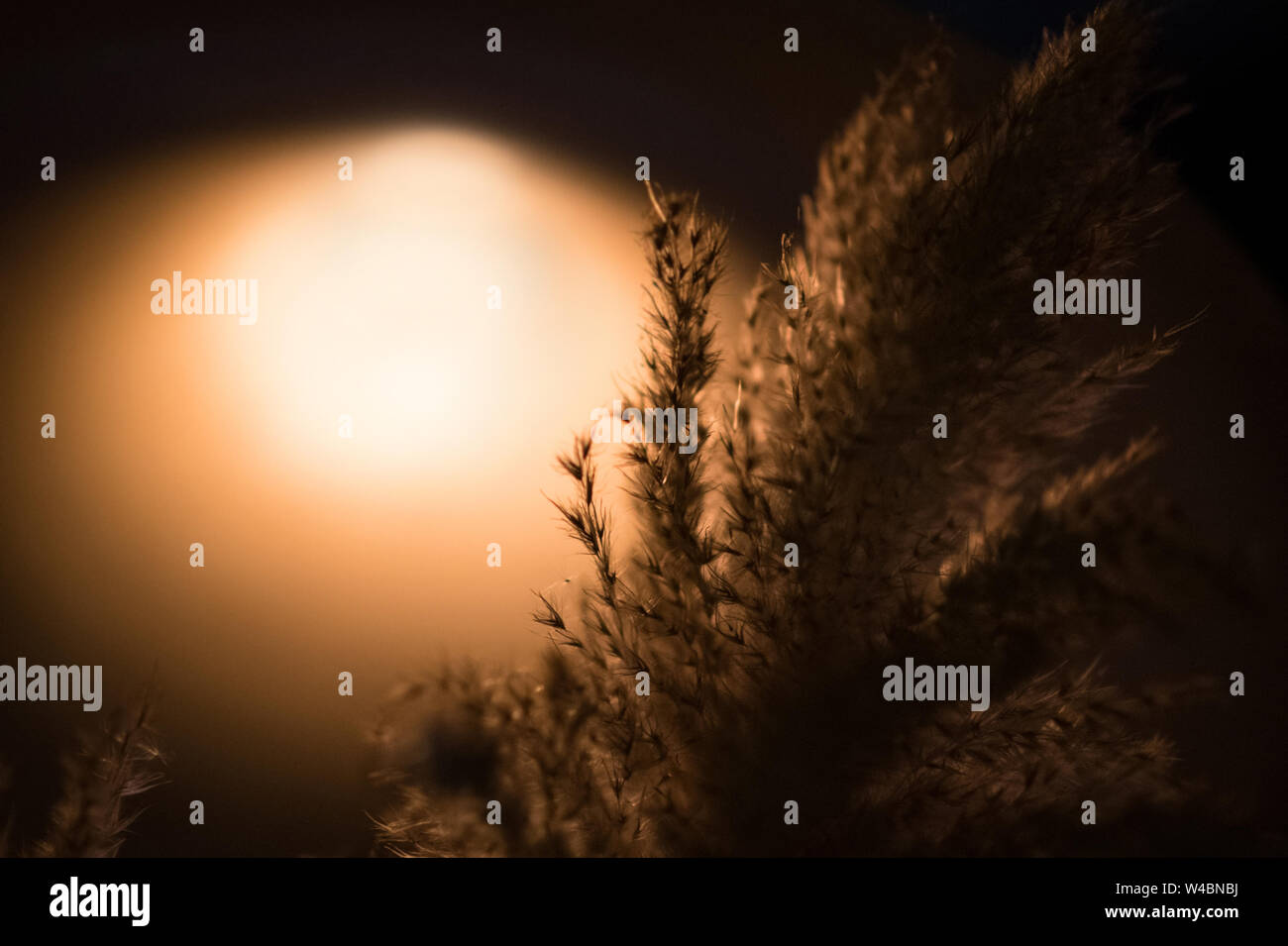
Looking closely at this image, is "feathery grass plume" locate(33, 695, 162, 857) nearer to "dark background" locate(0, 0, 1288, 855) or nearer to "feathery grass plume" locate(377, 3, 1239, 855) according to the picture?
"feathery grass plume" locate(377, 3, 1239, 855)

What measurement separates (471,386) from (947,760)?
97 centimetres

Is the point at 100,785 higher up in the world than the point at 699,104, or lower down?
lower down

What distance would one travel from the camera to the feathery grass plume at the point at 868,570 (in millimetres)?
781

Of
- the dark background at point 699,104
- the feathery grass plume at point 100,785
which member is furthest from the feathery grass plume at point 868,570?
the dark background at point 699,104

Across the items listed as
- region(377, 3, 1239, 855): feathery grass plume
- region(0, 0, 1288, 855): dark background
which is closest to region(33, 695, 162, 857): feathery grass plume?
region(377, 3, 1239, 855): feathery grass plume

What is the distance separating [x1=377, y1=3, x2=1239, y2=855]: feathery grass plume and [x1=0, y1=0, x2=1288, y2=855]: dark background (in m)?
0.63

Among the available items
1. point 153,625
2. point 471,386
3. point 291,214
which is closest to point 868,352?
point 471,386

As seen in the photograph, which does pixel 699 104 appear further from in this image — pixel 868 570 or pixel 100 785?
pixel 100 785

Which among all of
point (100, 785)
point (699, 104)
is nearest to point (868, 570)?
point (100, 785)

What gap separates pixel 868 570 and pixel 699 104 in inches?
39.9

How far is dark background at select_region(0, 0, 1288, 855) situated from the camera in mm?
1318

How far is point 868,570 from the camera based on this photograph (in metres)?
0.81

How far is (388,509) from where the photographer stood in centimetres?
133

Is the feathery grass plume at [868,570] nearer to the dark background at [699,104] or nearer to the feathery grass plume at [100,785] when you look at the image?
the feathery grass plume at [100,785]
